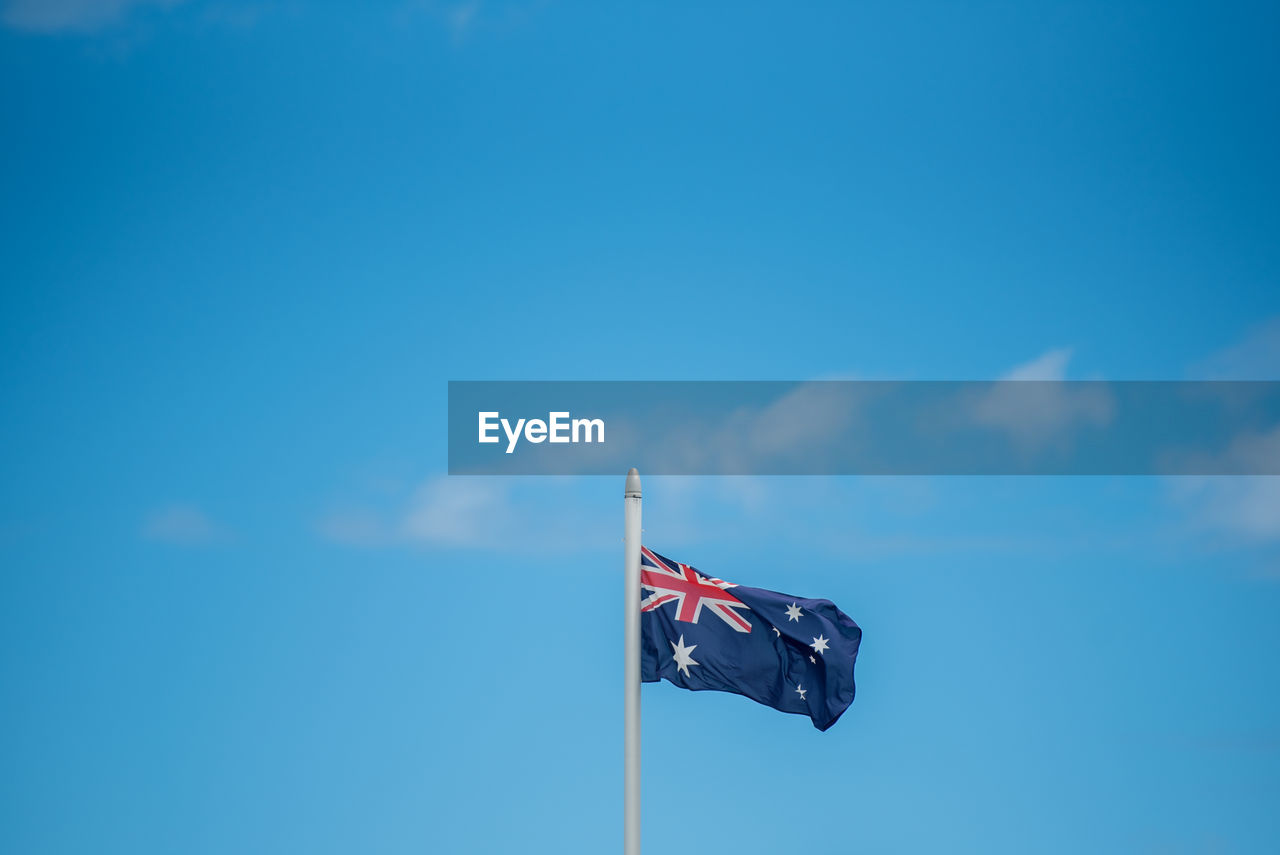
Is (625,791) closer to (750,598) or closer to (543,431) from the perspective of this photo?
(750,598)

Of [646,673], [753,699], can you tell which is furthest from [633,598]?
[753,699]

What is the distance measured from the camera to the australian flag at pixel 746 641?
24.8m

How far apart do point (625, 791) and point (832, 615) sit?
468cm

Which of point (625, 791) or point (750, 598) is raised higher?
point (750, 598)

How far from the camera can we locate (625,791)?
23.8m

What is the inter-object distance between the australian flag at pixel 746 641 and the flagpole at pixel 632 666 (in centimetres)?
33

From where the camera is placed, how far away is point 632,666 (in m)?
24.3

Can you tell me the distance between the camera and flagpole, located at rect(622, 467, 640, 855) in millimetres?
23672

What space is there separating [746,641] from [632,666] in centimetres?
212

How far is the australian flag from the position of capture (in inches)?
974

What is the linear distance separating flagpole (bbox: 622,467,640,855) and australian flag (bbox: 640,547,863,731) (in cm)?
33

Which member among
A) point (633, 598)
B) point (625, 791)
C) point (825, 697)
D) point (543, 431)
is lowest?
point (625, 791)

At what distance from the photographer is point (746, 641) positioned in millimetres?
25047

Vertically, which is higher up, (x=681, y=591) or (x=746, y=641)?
(x=681, y=591)
